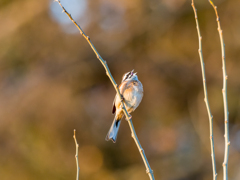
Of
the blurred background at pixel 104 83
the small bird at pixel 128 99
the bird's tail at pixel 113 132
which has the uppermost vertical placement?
the blurred background at pixel 104 83

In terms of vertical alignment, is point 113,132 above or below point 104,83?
below

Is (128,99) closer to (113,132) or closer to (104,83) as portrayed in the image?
(113,132)

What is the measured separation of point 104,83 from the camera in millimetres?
8930

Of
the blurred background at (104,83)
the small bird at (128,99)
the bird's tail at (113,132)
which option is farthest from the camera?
the blurred background at (104,83)

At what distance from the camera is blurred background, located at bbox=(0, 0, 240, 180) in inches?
331

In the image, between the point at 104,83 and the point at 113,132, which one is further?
the point at 104,83

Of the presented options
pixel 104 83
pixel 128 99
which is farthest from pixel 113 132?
pixel 104 83

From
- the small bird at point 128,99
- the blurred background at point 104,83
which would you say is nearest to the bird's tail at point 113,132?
the small bird at point 128,99

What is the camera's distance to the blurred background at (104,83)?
8.41 metres

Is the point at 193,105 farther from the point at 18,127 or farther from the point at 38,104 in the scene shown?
the point at 18,127

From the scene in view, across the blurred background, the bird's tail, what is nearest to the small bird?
the bird's tail

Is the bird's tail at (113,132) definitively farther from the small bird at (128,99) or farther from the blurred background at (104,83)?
the blurred background at (104,83)

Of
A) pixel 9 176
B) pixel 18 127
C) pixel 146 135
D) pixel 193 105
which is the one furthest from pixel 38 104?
pixel 193 105

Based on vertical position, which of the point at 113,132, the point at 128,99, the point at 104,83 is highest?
the point at 104,83
